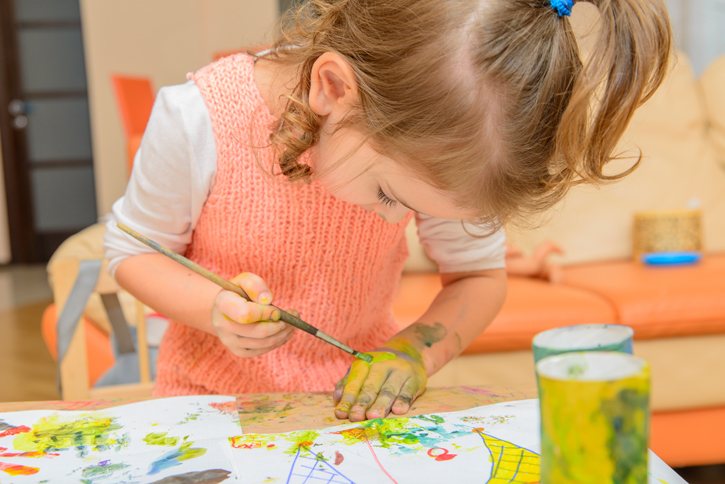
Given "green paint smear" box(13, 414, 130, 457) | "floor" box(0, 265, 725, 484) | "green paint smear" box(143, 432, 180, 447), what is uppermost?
"green paint smear" box(13, 414, 130, 457)

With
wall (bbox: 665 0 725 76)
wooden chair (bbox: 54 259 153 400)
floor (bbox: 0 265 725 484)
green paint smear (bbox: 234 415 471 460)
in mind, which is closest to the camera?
green paint smear (bbox: 234 415 471 460)

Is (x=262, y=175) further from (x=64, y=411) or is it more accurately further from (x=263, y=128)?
(x=64, y=411)

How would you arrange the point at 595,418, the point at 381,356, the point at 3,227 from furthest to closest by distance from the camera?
the point at 3,227 → the point at 381,356 → the point at 595,418

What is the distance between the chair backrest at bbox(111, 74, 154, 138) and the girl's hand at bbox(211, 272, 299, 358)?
2245mm

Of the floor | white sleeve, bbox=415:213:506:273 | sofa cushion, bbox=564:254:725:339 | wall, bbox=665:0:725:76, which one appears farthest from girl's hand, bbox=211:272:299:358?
wall, bbox=665:0:725:76

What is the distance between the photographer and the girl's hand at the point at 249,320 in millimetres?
557

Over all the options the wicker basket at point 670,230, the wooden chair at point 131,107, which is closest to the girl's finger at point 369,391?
the wicker basket at point 670,230

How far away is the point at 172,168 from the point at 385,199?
24 cm

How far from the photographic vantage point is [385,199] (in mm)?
564

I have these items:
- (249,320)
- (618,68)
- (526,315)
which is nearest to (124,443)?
(249,320)

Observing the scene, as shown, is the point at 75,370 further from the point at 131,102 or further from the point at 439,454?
the point at 131,102

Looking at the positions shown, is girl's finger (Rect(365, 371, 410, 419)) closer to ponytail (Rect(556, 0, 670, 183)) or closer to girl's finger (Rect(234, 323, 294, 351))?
girl's finger (Rect(234, 323, 294, 351))

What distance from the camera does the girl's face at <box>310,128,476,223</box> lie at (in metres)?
0.52

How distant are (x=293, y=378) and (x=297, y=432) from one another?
228mm
